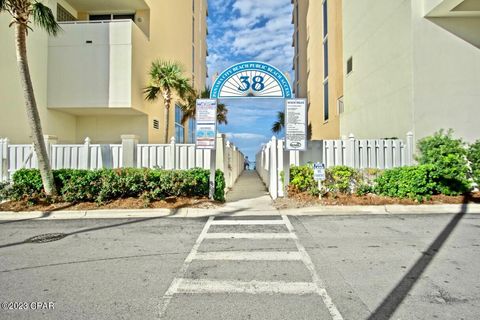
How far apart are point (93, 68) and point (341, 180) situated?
1293cm

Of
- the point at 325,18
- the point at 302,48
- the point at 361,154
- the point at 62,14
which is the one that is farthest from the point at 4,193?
the point at 302,48

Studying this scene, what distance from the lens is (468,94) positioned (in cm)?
1040

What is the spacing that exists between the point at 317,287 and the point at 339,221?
3750 mm

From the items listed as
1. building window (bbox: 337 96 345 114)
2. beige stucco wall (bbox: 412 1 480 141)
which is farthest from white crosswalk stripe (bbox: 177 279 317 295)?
building window (bbox: 337 96 345 114)

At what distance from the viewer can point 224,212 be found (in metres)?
8.12

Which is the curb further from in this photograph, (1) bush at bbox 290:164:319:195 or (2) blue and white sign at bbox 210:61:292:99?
(2) blue and white sign at bbox 210:61:292:99

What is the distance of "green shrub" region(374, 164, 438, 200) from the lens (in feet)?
27.9

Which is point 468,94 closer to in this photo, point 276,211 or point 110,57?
point 276,211

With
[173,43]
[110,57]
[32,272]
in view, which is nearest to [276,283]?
[32,272]

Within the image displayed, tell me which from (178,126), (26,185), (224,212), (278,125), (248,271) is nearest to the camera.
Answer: (248,271)

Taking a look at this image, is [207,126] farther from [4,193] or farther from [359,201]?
[4,193]

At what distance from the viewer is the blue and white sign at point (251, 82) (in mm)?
9312

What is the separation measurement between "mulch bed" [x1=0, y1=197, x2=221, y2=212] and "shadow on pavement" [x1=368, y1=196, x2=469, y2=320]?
542cm

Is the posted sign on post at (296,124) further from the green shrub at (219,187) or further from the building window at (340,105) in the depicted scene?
the building window at (340,105)
